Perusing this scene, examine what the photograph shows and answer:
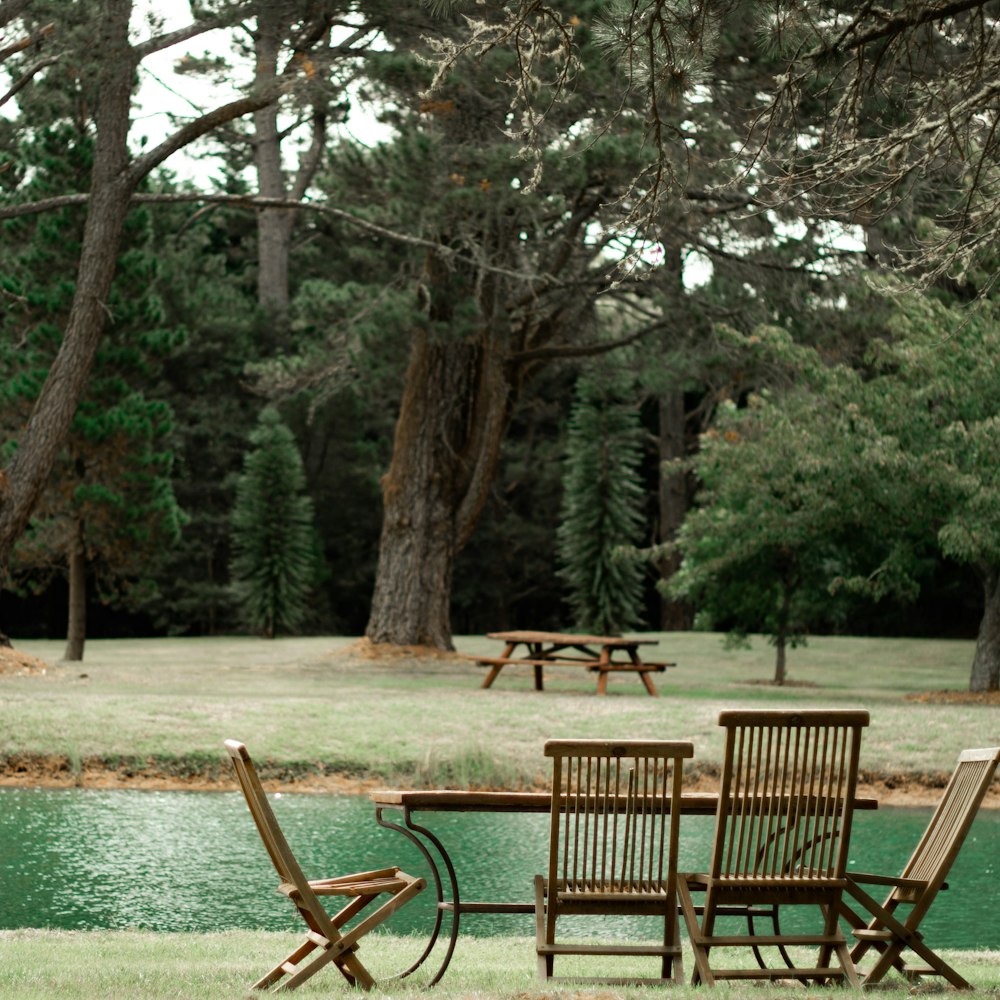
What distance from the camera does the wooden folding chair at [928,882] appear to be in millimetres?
5098

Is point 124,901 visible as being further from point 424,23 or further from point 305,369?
point 305,369

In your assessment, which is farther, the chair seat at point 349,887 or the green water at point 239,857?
the green water at point 239,857

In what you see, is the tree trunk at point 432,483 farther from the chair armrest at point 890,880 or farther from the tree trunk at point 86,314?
the chair armrest at point 890,880

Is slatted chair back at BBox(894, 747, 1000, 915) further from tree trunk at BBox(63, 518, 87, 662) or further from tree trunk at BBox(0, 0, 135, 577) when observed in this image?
tree trunk at BBox(63, 518, 87, 662)

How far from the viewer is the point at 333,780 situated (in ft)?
38.6

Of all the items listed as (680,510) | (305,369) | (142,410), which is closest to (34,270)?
(142,410)

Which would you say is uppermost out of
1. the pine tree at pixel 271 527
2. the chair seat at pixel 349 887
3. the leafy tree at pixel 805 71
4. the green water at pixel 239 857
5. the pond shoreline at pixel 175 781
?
the leafy tree at pixel 805 71

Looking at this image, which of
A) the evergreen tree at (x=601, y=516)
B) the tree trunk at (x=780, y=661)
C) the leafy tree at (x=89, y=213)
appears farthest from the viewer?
the evergreen tree at (x=601, y=516)

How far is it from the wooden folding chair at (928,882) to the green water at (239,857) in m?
2.02

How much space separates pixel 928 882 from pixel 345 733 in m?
8.15

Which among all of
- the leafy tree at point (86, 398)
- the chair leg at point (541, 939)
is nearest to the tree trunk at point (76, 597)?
the leafy tree at point (86, 398)

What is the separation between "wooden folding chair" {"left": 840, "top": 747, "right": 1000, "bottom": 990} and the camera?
5.10 meters

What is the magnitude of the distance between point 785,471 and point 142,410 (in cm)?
1013

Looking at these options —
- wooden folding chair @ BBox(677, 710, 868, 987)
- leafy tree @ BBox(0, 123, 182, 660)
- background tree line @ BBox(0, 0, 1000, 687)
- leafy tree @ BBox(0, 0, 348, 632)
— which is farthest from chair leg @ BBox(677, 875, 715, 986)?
leafy tree @ BBox(0, 123, 182, 660)
